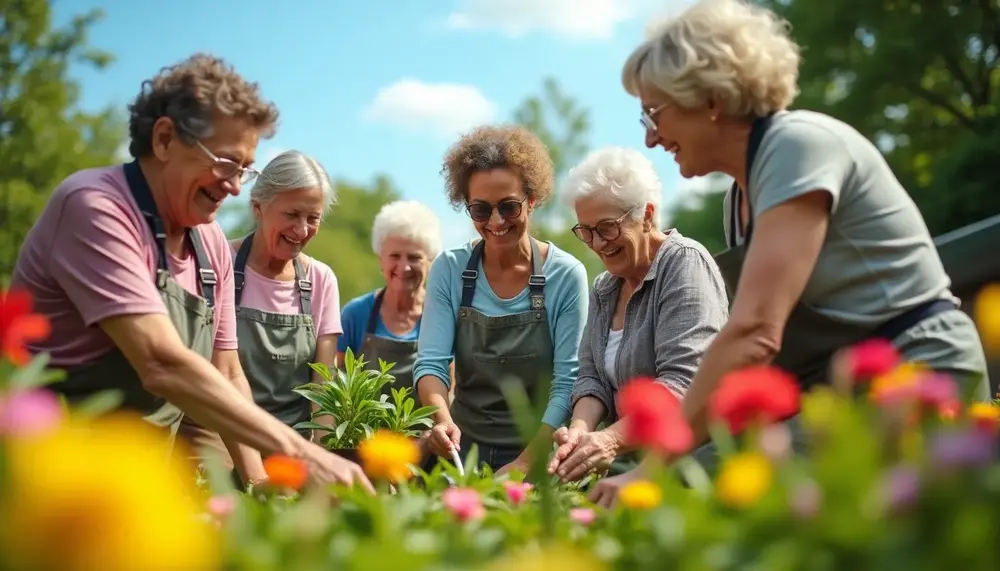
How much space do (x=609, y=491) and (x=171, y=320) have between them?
1.41 metres

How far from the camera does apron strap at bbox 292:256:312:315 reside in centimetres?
496

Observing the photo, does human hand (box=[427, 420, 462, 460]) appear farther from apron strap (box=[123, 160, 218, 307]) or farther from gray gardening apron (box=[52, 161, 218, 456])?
apron strap (box=[123, 160, 218, 307])

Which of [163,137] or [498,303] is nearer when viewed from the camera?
[163,137]

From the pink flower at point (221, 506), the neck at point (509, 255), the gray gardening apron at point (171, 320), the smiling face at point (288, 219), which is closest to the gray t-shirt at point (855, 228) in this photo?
the pink flower at point (221, 506)

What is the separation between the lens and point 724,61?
2.44 m

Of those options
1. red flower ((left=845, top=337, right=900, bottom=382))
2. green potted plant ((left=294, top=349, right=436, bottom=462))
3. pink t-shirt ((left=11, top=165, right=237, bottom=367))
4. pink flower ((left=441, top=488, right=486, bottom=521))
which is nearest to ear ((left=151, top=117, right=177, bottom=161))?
pink t-shirt ((left=11, top=165, right=237, bottom=367))

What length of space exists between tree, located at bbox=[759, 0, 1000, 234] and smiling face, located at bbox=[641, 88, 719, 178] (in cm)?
1505

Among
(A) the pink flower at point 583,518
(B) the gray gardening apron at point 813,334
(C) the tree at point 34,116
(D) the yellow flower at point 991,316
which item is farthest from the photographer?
(C) the tree at point 34,116

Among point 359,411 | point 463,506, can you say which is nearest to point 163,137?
point 359,411

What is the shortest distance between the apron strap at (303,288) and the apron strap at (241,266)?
25 cm

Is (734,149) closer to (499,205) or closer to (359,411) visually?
(359,411)

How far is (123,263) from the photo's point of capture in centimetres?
247

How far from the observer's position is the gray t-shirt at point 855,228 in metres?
2.24

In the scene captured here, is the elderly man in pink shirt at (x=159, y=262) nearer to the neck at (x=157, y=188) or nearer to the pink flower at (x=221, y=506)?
the neck at (x=157, y=188)
